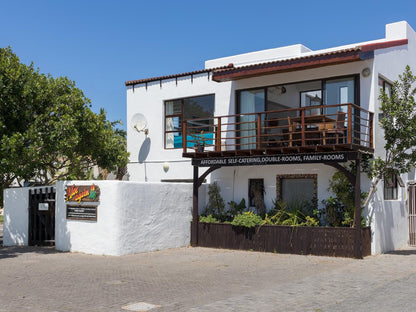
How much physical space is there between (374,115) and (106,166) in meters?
10.4

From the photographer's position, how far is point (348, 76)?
49.5ft

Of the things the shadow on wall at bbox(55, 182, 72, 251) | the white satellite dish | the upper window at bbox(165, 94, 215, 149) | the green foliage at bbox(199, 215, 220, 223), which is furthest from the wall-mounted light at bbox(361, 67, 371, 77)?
the shadow on wall at bbox(55, 182, 72, 251)

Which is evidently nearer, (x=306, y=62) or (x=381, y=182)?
(x=306, y=62)

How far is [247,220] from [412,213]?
6.62 m

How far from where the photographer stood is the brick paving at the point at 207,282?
792cm

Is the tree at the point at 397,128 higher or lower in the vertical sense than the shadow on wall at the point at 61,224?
higher

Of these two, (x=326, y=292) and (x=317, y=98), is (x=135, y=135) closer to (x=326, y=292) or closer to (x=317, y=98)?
(x=317, y=98)

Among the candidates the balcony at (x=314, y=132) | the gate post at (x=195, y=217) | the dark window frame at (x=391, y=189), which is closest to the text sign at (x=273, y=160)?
the balcony at (x=314, y=132)

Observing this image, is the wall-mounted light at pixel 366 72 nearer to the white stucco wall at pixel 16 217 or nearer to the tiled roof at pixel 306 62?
the tiled roof at pixel 306 62

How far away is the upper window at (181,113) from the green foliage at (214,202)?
2.52m

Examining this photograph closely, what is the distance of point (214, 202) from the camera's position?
16984mm

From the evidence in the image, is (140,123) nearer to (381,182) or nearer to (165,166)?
(165,166)

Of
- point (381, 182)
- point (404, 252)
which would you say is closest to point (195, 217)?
point (381, 182)

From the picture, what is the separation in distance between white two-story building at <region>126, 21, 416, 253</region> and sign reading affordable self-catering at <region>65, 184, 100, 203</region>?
3336 mm
